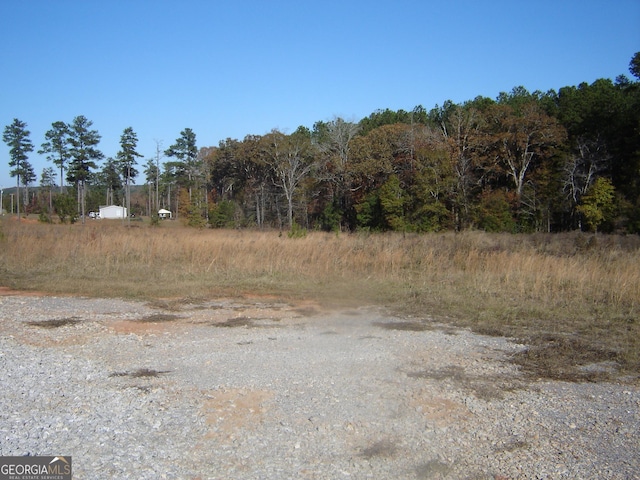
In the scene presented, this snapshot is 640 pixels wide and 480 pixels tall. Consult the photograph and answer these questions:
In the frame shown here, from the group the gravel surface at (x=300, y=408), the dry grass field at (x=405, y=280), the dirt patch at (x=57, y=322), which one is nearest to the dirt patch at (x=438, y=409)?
the gravel surface at (x=300, y=408)

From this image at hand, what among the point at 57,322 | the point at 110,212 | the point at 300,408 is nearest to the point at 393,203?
the point at 57,322

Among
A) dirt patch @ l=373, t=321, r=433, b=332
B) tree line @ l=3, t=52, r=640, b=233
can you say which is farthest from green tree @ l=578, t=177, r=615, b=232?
dirt patch @ l=373, t=321, r=433, b=332

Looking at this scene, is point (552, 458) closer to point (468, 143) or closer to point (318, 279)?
point (318, 279)

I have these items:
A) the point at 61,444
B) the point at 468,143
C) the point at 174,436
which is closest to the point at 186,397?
the point at 174,436

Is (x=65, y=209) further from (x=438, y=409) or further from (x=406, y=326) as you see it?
(x=438, y=409)

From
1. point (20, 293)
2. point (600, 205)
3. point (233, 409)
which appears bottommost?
point (233, 409)

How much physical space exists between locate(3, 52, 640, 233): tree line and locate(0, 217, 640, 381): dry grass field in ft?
38.1

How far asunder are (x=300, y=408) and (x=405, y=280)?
30.5 feet

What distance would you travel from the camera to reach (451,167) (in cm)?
4481

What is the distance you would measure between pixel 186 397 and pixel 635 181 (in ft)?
133

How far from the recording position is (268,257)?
16.8m

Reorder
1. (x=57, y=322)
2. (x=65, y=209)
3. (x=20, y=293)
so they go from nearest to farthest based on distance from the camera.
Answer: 1. (x=57, y=322)
2. (x=20, y=293)
3. (x=65, y=209)

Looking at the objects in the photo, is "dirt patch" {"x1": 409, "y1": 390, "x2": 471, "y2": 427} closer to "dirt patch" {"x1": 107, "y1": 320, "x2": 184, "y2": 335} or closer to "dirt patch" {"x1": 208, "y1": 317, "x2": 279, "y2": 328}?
"dirt patch" {"x1": 208, "y1": 317, "x2": 279, "y2": 328}

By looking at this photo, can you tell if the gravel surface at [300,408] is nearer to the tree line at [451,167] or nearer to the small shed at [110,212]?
the tree line at [451,167]
